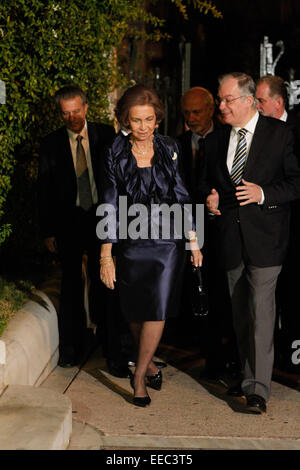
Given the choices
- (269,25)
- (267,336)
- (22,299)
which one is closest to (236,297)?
(267,336)

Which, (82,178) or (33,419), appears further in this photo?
(82,178)

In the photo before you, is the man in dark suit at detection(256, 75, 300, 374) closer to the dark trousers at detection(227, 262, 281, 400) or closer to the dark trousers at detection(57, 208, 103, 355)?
the dark trousers at detection(227, 262, 281, 400)

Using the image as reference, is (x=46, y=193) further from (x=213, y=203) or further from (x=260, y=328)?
(x=260, y=328)

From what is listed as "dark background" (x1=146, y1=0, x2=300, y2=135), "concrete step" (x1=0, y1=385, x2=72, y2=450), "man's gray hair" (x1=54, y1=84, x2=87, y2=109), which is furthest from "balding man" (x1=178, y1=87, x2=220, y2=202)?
"dark background" (x1=146, y1=0, x2=300, y2=135)

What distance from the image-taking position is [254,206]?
17.7 feet

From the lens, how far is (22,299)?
6.82 meters

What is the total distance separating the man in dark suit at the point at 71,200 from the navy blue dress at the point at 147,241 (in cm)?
84

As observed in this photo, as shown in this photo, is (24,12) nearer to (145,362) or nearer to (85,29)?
(85,29)

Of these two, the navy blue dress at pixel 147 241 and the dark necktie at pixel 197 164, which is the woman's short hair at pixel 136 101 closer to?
the navy blue dress at pixel 147 241

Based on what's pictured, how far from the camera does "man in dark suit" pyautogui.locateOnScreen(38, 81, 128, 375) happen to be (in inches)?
255

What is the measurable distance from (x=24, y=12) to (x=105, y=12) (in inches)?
40.1

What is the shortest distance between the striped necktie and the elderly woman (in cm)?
38

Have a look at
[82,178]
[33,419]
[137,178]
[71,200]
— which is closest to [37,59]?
[82,178]

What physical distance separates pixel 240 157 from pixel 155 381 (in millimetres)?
1619
